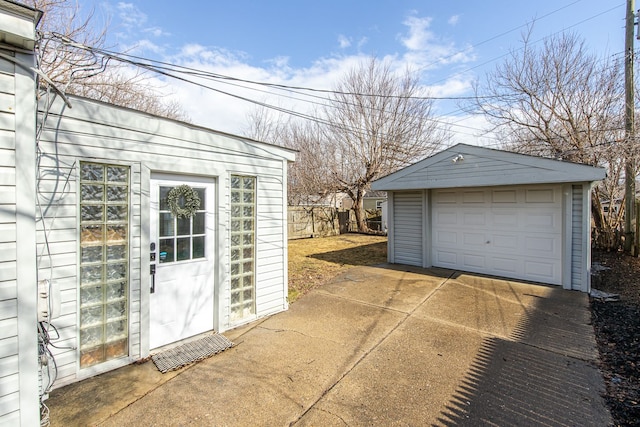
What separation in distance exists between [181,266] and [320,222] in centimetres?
1203

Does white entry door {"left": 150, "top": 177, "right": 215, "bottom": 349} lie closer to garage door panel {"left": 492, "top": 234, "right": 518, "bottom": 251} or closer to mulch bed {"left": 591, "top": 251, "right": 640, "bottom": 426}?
mulch bed {"left": 591, "top": 251, "right": 640, "bottom": 426}

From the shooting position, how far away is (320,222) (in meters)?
15.4

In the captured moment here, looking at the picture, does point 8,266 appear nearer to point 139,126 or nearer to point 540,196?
point 139,126

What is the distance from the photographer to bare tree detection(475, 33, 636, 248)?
8773 millimetres

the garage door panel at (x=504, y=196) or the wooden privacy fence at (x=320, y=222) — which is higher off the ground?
the garage door panel at (x=504, y=196)

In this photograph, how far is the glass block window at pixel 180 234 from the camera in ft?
10.8

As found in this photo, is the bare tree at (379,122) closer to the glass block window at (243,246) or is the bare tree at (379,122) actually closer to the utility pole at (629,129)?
the utility pole at (629,129)

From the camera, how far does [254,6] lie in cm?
708

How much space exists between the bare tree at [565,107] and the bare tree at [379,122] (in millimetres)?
4033

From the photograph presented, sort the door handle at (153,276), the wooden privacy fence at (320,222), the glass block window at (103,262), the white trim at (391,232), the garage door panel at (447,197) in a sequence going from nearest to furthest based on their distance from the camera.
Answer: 1. the glass block window at (103,262)
2. the door handle at (153,276)
3. the garage door panel at (447,197)
4. the white trim at (391,232)
5. the wooden privacy fence at (320,222)

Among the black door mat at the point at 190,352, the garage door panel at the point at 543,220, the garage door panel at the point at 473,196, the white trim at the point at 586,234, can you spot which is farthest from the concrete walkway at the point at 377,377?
the garage door panel at the point at 473,196

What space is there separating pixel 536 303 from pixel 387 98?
465 inches

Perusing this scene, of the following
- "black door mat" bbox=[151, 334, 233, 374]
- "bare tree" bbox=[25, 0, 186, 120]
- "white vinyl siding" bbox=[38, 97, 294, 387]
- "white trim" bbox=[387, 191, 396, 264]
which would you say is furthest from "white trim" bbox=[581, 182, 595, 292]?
"bare tree" bbox=[25, 0, 186, 120]

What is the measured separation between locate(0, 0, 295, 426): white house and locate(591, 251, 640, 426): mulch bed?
386 centimetres
